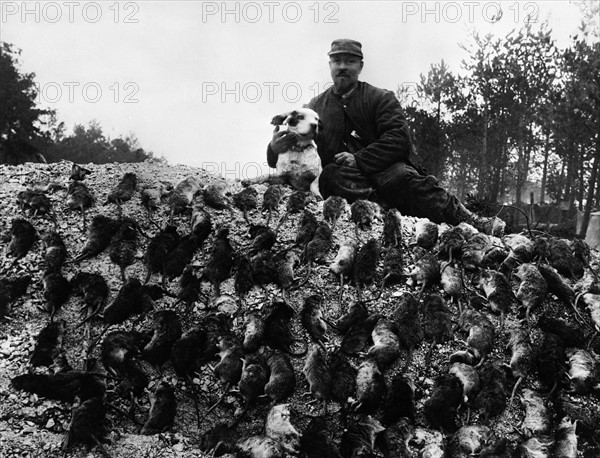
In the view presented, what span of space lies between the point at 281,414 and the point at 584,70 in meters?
23.0

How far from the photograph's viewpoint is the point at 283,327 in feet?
19.8

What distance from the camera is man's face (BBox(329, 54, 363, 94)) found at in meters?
9.20

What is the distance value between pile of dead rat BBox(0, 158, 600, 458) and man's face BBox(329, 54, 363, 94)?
2.01 meters

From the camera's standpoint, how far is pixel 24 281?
660 cm

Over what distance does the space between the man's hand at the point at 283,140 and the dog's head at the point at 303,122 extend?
8cm

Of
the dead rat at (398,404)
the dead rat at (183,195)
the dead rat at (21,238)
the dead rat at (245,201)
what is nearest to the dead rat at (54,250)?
the dead rat at (21,238)

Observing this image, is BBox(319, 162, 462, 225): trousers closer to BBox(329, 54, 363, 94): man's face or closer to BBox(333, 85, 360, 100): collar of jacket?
BBox(333, 85, 360, 100): collar of jacket

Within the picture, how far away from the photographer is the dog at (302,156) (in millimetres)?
8727

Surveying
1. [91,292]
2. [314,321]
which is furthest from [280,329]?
[91,292]

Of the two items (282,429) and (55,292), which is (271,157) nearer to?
(55,292)

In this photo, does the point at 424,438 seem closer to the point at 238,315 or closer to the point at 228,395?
the point at 228,395

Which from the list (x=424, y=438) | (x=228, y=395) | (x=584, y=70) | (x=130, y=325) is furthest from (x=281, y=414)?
(x=584, y=70)

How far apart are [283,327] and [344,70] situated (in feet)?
14.9

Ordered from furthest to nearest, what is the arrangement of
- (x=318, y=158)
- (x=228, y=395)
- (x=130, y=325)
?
(x=318, y=158) → (x=130, y=325) → (x=228, y=395)
